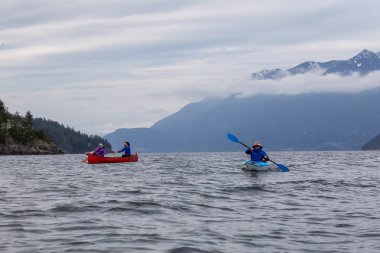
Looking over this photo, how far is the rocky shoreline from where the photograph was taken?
166413 mm

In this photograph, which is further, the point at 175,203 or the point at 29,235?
the point at 175,203

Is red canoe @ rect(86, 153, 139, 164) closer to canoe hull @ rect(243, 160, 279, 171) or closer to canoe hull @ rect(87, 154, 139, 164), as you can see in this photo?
canoe hull @ rect(87, 154, 139, 164)

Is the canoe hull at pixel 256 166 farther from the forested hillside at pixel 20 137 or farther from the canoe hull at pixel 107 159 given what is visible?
the forested hillside at pixel 20 137

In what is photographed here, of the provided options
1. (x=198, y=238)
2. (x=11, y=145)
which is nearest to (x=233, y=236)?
(x=198, y=238)

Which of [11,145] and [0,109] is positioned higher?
[0,109]

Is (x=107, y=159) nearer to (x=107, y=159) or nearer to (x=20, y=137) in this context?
(x=107, y=159)

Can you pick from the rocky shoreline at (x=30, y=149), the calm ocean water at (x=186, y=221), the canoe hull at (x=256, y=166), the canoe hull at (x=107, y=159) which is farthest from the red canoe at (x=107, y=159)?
the rocky shoreline at (x=30, y=149)

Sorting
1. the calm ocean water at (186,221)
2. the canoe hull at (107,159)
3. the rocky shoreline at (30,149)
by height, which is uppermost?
the rocky shoreline at (30,149)

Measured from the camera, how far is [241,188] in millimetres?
28922

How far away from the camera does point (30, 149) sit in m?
174

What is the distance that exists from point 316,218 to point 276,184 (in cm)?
1451

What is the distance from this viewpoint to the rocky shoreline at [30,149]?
16641 cm

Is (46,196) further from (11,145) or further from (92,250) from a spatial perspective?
(11,145)

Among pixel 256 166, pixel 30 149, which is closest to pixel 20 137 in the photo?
pixel 30 149
